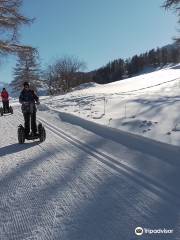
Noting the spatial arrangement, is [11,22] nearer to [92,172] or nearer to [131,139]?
[131,139]

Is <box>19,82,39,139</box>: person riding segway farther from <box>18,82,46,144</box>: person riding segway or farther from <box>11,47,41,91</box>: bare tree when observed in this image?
<box>11,47,41,91</box>: bare tree

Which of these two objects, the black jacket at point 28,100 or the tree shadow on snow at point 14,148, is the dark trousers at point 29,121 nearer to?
the black jacket at point 28,100

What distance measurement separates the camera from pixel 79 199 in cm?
657

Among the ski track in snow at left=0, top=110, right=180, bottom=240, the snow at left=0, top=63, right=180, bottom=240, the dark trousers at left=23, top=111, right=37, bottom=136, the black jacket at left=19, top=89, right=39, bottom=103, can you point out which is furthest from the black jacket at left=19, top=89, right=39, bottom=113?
the ski track in snow at left=0, top=110, right=180, bottom=240

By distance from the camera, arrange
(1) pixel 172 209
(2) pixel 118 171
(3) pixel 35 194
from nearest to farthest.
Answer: (1) pixel 172 209 → (3) pixel 35 194 → (2) pixel 118 171

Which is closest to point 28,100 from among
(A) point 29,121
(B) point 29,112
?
(B) point 29,112

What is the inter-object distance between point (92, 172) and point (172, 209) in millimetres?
2560

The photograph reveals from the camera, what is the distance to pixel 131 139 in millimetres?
12008

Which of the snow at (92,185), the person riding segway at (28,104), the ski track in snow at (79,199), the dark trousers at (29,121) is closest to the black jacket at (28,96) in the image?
the person riding segway at (28,104)

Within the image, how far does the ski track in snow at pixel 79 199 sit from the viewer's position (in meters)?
5.37

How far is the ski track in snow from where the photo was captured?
17.6ft

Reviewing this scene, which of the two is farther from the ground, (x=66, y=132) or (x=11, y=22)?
(x=11, y=22)

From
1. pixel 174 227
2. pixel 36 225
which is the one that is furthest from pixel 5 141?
pixel 174 227

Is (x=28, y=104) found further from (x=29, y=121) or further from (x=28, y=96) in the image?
(x=29, y=121)
